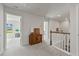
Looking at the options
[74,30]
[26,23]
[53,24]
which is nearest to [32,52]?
[74,30]

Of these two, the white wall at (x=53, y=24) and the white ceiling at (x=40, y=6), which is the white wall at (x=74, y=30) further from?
the white wall at (x=53, y=24)

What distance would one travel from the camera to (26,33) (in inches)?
291

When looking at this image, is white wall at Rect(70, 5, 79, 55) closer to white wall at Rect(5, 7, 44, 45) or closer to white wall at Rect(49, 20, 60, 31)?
white wall at Rect(5, 7, 44, 45)

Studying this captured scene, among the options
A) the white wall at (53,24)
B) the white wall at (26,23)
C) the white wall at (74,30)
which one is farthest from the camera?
the white wall at (53,24)

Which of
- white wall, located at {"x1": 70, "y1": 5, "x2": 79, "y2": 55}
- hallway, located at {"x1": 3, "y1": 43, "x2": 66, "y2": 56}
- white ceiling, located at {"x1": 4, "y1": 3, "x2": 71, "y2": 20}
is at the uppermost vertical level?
white ceiling, located at {"x1": 4, "y1": 3, "x2": 71, "y2": 20}

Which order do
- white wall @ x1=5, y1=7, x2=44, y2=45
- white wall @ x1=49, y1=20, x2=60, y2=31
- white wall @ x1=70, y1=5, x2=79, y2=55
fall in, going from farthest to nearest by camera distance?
white wall @ x1=49, y1=20, x2=60, y2=31 → white wall @ x1=5, y1=7, x2=44, y2=45 → white wall @ x1=70, y1=5, x2=79, y2=55

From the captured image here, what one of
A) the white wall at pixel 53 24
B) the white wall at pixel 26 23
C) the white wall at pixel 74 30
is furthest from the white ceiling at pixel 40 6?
the white wall at pixel 53 24

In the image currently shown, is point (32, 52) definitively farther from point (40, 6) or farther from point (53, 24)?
point (53, 24)

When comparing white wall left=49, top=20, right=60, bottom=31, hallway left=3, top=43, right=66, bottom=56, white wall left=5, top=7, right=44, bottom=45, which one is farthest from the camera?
white wall left=49, top=20, right=60, bottom=31

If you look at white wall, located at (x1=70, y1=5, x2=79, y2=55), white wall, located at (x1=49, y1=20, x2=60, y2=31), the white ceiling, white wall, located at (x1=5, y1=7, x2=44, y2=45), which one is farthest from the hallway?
white wall, located at (x1=49, y1=20, x2=60, y2=31)

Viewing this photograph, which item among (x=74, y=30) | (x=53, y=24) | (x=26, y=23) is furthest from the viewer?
(x=53, y=24)

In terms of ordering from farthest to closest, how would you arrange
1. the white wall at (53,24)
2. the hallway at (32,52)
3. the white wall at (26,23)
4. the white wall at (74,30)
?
the white wall at (53,24) → the white wall at (26,23) → the hallway at (32,52) → the white wall at (74,30)

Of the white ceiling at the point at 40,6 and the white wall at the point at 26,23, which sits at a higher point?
the white ceiling at the point at 40,6

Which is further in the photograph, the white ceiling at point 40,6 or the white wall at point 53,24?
the white wall at point 53,24
